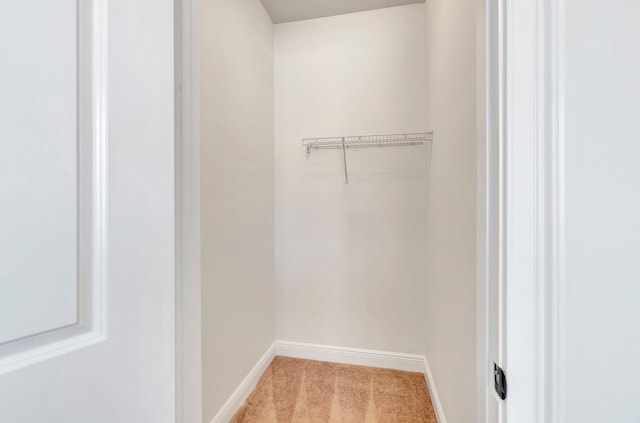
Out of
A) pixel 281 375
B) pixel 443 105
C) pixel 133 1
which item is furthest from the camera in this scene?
pixel 281 375

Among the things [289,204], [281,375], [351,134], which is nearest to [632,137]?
[351,134]

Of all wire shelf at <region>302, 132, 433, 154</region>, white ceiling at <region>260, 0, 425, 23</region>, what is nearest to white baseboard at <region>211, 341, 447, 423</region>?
wire shelf at <region>302, 132, 433, 154</region>

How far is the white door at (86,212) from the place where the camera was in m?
0.33

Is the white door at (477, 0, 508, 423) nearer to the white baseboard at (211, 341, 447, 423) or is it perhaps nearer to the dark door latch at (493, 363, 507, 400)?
the dark door latch at (493, 363, 507, 400)

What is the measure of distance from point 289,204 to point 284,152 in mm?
445

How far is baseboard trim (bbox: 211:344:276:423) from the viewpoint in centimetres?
144

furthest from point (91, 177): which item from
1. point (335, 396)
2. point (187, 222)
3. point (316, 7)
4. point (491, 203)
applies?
point (316, 7)

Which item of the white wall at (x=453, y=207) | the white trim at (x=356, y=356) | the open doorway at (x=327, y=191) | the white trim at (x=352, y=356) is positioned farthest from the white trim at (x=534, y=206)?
the white trim at (x=352, y=356)

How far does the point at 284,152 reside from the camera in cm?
221

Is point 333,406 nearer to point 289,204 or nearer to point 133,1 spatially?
point 289,204

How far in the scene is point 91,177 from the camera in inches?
16.2

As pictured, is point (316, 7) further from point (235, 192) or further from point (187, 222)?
point (187, 222)

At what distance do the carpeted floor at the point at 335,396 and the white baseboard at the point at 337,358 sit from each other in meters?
0.04

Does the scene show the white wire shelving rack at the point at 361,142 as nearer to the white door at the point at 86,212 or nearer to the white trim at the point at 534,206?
the white trim at the point at 534,206
